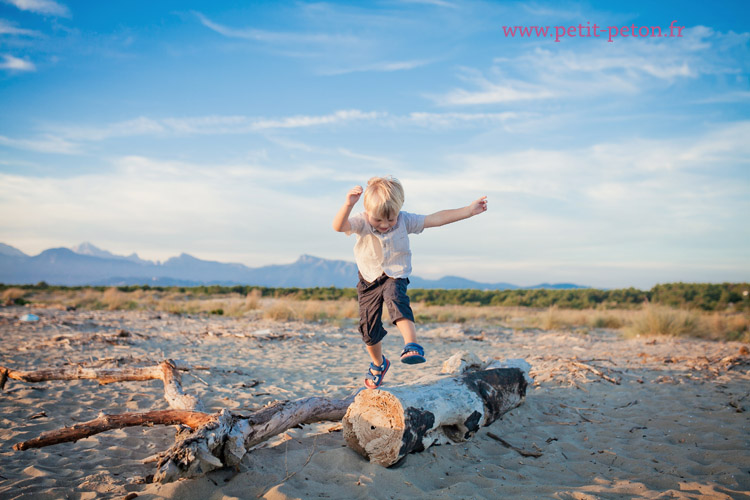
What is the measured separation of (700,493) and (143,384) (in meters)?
5.74

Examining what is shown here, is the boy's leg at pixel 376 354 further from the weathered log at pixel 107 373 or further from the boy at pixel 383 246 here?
the weathered log at pixel 107 373

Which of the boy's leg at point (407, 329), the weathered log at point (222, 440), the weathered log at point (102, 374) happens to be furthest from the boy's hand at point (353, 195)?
the weathered log at point (102, 374)

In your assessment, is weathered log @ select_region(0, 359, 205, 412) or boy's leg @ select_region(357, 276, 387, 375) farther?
weathered log @ select_region(0, 359, 205, 412)

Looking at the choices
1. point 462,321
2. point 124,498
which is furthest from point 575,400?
point 462,321

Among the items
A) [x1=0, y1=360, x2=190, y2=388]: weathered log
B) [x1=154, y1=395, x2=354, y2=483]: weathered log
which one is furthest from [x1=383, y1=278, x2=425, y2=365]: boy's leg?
[x1=0, y1=360, x2=190, y2=388]: weathered log

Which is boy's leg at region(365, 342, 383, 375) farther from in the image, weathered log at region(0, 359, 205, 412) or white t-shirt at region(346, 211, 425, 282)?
weathered log at region(0, 359, 205, 412)

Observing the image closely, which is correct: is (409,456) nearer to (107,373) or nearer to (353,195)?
(353,195)

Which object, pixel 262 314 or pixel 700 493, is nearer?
pixel 700 493

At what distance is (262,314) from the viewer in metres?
14.5

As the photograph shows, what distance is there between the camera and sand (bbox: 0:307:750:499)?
2848 mm

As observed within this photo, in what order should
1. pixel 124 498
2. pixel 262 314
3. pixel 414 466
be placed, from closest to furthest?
pixel 124 498
pixel 414 466
pixel 262 314

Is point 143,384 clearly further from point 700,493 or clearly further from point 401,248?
point 700,493

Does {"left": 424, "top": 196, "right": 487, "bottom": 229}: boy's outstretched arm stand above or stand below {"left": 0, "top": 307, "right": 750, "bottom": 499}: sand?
above

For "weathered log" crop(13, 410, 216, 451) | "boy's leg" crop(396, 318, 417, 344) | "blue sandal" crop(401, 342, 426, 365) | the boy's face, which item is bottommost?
"weathered log" crop(13, 410, 216, 451)
